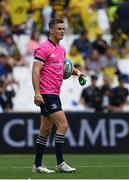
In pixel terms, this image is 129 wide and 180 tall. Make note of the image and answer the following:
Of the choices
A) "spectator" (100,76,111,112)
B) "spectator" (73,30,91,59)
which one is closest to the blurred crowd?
"spectator" (73,30,91,59)

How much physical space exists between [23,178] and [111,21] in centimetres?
1284

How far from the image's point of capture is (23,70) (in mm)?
21422

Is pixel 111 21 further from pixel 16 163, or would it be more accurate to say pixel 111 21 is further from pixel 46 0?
pixel 16 163

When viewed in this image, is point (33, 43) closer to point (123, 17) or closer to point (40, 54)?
point (123, 17)

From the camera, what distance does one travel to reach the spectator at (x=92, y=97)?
19.6 metres

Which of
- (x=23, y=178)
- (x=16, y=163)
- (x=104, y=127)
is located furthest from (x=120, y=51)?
(x=23, y=178)

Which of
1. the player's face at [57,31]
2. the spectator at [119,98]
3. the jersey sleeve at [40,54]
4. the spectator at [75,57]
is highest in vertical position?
the player's face at [57,31]

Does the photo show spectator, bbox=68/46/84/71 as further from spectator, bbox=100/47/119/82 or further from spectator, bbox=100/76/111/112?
spectator, bbox=100/76/111/112

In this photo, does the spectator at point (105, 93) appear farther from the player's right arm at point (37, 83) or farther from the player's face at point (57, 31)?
the player's right arm at point (37, 83)

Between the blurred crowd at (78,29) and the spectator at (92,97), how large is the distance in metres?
1.27

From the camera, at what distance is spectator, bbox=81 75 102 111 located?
19641mm

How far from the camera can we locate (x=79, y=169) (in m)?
12.7

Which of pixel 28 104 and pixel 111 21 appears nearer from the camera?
pixel 28 104

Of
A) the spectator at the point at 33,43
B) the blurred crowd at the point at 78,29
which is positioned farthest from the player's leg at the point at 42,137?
the spectator at the point at 33,43
